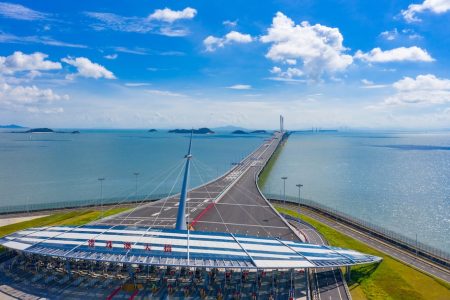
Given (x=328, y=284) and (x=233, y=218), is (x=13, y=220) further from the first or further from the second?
(x=328, y=284)

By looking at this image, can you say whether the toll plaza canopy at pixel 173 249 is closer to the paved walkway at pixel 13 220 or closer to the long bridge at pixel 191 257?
the long bridge at pixel 191 257

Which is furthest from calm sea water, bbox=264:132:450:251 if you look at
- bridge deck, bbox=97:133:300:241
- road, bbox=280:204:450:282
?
bridge deck, bbox=97:133:300:241

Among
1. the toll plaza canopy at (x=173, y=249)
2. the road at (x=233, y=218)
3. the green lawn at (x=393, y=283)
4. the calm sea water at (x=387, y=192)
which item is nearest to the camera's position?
the toll plaza canopy at (x=173, y=249)

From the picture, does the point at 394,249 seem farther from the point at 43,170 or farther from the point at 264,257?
the point at 43,170

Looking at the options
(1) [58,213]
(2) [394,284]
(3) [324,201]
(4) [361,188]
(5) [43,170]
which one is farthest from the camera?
(5) [43,170]

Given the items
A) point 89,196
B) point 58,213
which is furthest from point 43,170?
point 58,213

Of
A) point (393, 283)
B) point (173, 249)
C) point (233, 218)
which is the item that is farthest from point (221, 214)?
point (393, 283)

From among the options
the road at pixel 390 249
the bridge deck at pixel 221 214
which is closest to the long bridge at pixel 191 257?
the road at pixel 390 249
